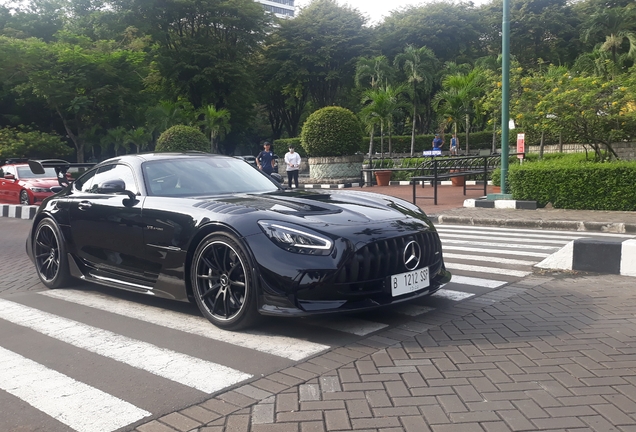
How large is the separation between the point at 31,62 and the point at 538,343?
35513 mm

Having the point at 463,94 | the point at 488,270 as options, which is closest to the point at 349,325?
the point at 488,270

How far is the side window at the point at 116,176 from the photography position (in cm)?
588

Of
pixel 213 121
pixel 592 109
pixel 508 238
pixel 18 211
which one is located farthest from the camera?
pixel 213 121

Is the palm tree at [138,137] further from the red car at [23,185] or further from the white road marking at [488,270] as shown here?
the white road marking at [488,270]

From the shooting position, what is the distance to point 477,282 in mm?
6457

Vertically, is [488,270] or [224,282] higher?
[224,282]

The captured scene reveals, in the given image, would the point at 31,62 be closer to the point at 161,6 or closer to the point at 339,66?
the point at 161,6

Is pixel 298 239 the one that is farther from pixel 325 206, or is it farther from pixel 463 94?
pixel 463 94

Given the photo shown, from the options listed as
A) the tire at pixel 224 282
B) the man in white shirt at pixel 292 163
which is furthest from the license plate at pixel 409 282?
the man in white shirt at pixel 292 163

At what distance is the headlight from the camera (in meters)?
4.48

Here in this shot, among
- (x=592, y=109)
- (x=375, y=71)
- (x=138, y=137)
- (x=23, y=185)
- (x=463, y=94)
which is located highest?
(x=375, y=71)

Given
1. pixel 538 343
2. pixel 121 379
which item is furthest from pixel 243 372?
pixel 538 343

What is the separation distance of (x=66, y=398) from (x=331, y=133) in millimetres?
22800

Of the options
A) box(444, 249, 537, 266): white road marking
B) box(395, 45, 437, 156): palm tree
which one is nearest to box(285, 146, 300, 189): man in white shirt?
box(444, 249, 537, 266): white road marking
